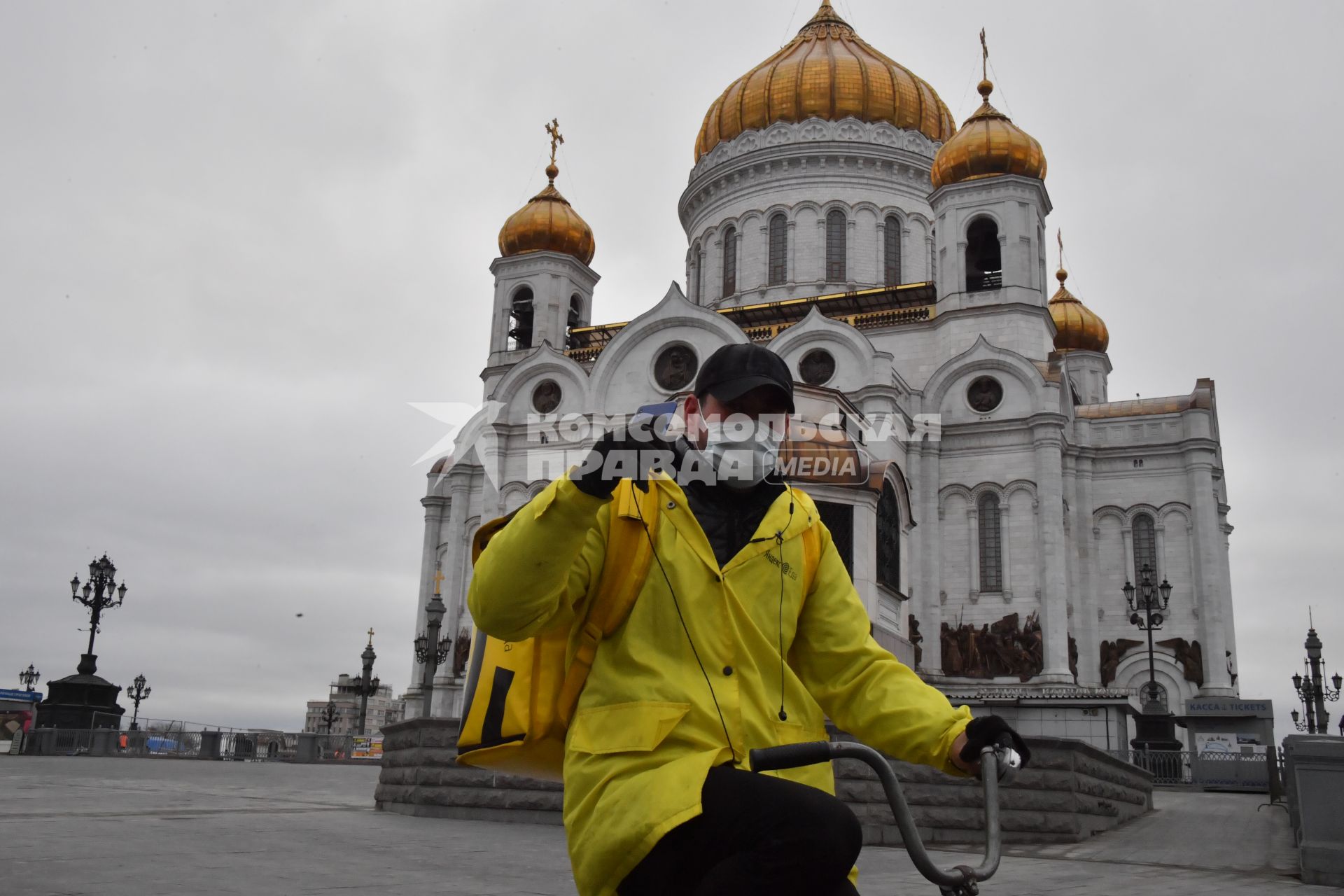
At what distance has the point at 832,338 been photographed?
1178 inches

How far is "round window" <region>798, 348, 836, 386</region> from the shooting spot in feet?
97.6

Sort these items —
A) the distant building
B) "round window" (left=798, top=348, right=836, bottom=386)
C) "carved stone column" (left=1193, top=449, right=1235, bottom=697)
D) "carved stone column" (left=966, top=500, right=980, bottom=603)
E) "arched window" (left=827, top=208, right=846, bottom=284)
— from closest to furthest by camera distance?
"carved stone column" (left=1193, top=449, right=1235, bottom=697), "carved stone column" (left=966, top=500, right=980, bottom=603), "round window" (left=798, top=348, right=836, bottom=386), "arched window" (left=827, top=208, right=846, bottom=284), the distant building

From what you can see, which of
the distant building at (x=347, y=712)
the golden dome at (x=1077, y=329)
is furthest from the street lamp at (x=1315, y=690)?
the distant building at (x=347, y=712)

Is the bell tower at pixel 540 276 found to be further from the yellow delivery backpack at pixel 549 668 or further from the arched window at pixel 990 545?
the yellow delivery backpack at pixel 549 668

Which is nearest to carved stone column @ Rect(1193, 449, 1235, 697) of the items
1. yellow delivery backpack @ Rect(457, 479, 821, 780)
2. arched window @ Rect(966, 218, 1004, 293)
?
arched window @ Rect(966, 218, 1004, 293)

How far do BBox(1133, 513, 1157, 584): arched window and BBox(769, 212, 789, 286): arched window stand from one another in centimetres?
1290

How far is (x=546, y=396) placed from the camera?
110 ft

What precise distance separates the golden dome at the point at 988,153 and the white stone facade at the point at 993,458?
523mm

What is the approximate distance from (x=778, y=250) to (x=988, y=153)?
24.9 ft

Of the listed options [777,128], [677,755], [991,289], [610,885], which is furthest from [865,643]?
[777,128]

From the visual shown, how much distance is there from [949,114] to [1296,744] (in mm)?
33934

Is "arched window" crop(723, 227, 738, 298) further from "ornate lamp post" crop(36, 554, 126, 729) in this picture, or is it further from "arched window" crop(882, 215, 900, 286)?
"ornate lamp post" crop(36, 554, 126, 729)

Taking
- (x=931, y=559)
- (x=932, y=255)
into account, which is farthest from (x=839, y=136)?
(x=931, y=559)

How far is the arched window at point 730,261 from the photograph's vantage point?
3747 cm
